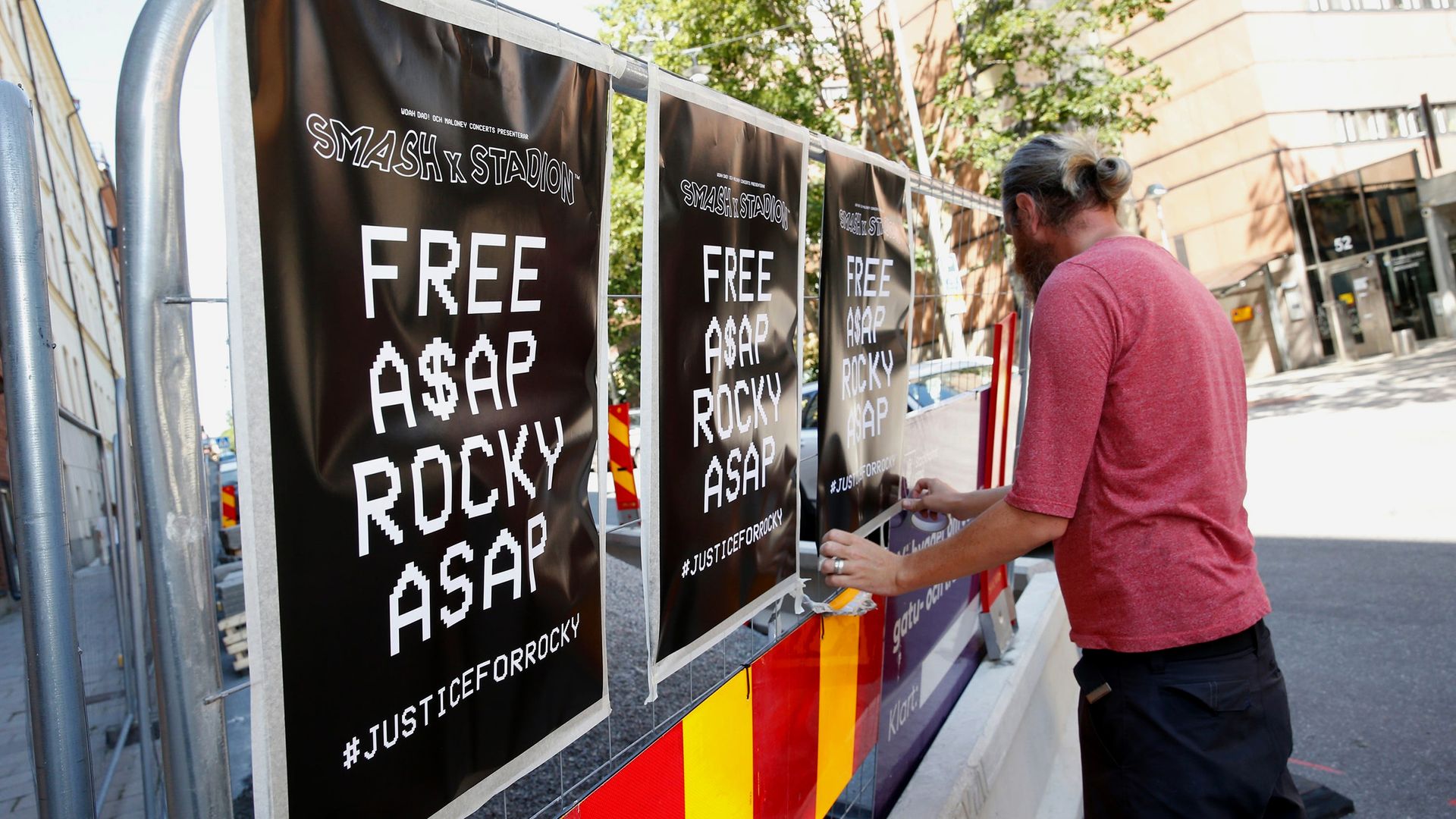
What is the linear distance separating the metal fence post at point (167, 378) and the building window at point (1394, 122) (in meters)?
29.9

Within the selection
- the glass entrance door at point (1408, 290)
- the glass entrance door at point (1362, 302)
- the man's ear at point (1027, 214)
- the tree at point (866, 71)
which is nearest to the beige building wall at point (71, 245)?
the man's ear at point (1027, 214)

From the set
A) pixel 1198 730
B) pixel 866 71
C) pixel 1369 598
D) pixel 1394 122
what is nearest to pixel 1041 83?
pixel 866 71

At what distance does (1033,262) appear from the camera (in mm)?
2381

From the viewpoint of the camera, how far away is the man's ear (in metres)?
2.29

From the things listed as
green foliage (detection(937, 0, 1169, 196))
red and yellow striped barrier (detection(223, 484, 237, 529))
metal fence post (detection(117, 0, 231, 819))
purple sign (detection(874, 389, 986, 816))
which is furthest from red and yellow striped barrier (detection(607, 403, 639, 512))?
green foliage (detection(937, 0, 1169, 196))

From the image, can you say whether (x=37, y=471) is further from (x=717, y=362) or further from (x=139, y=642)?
(x=139, y=642)

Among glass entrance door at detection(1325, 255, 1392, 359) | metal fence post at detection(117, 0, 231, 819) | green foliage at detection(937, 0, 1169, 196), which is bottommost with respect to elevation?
metal fence post at detection(117, 0, 231, 819)

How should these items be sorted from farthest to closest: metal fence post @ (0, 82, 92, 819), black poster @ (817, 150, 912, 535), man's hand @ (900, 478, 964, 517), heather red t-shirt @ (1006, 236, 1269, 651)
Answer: man's hand @ (900, 478, 964, 517) → black poster @ (817, 150, 912, 535) → heather red t-shirt @ (1006, 236, 1269, 651) → metal fence post @ (0, 82, 92, 819)

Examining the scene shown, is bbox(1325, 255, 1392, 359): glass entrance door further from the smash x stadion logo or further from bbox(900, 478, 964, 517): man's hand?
the smash x stadion logo

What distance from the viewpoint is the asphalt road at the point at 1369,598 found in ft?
13.7

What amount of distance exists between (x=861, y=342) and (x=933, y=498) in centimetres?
58

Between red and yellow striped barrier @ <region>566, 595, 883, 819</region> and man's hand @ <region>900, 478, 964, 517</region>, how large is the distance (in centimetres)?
36

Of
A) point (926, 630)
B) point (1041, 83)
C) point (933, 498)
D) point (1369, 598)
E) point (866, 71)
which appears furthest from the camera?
point (866, 71)

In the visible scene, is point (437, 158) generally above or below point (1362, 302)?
below
